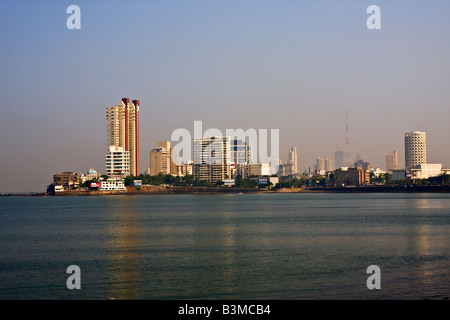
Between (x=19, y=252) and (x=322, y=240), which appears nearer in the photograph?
Result: (x=19, y=252)

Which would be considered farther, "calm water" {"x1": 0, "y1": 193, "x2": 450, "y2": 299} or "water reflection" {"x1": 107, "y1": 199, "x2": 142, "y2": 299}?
"water reflection" {"x1": 107, "y1": 199, "x2": 142, "y2": 299}

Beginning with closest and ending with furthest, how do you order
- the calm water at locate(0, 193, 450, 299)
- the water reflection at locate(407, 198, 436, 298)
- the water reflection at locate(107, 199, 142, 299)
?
1. the calm water at locate(0, 193, 450, 299)
2. the water reflection at locate(107, 199, 142, 299)
3. the water reflection at locate(407, 198, 436, 298)

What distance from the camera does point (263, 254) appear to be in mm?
34250

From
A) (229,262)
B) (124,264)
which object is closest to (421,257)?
Answer: (229,262)

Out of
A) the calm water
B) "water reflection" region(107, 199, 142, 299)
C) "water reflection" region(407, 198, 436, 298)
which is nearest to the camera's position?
the calm water

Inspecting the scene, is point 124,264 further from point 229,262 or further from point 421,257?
point 421,257

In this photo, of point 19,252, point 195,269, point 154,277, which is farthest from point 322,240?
point 19,252

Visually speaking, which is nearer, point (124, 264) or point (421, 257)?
point (124, 264)

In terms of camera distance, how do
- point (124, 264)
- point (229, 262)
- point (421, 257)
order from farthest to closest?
point (421, 257)
point (229, 262)
point (124, 264)

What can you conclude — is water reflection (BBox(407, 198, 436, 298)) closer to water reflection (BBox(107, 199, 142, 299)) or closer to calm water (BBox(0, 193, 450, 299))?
calm water (BBox(0, 193, 450, 299))

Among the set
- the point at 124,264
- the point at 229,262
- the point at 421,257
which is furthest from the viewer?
the point at 421,257

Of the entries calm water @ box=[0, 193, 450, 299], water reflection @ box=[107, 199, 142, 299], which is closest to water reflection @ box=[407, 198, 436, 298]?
calm water @ box=[0, 193, 450, 299]
